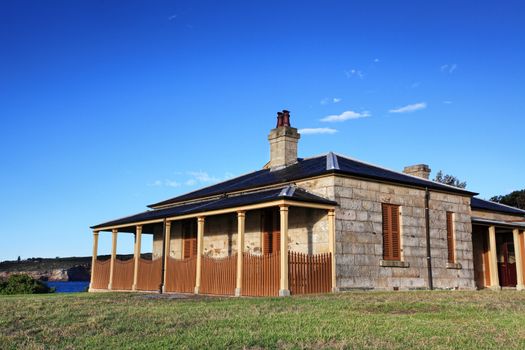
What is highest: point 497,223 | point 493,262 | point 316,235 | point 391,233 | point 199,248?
point 497,223

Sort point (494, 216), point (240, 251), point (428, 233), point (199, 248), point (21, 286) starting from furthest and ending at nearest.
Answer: point (21, 286), point (494, 216), point (428, 233), point (199, 248), point (240, 251)

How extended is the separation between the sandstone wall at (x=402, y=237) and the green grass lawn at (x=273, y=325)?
16.3 feet

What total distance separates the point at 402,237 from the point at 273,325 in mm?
11158

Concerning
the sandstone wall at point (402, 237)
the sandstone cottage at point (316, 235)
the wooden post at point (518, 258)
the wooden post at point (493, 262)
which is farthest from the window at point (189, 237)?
the wooden post at point (518, 258)

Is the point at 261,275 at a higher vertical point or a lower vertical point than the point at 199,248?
lower

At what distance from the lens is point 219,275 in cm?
1761

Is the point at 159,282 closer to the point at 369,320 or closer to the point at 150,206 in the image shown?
the point at 150,206

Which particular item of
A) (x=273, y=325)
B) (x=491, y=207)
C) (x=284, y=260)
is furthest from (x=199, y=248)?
(x=491, y=207)

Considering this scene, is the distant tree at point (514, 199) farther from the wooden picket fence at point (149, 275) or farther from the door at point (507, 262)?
the wooden picket fence at point (149, 275)

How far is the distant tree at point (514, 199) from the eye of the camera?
52.6m

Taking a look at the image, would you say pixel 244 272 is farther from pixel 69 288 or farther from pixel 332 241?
pixel 69 288

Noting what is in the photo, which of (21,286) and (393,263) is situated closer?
(393,263)

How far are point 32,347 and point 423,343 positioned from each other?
4.91 metres

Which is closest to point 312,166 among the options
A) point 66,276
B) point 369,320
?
point 369,320
